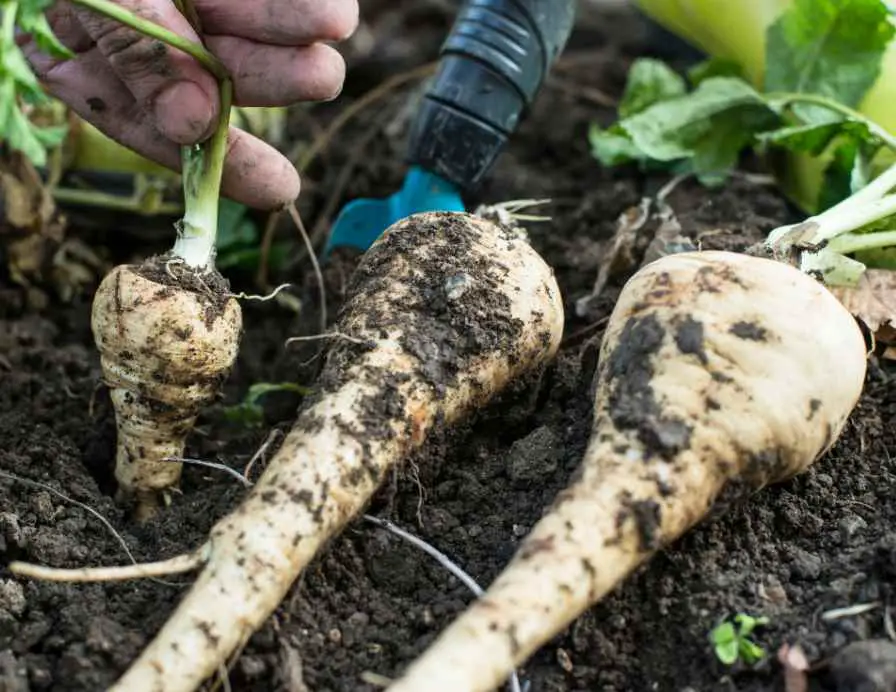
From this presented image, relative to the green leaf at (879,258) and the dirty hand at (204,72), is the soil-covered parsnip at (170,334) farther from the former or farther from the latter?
the green leaf at (879,258)

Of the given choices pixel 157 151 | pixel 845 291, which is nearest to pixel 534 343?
pixel 845 291

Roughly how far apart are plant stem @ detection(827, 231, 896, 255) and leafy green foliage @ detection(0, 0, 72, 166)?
1.31m

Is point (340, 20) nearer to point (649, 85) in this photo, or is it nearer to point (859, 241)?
point (859, 241)

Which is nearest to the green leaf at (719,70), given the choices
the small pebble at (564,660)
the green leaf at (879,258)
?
the green leaf at (879,258)

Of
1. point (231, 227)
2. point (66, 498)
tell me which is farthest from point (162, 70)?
point (231, 227)

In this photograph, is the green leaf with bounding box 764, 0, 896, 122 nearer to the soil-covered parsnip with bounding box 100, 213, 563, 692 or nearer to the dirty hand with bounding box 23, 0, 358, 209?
the soil-covered parsnip with bounding box 100, 213, 563, 692

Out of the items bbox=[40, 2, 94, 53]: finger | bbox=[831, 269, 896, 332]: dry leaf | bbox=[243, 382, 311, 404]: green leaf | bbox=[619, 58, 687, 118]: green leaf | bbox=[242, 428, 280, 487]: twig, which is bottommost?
bbox=[243, 382, 311, 404]: green leaf

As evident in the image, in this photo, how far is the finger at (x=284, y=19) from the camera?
5.69 ft

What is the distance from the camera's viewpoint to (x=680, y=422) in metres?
1.49

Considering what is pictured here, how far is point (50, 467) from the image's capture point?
5.98 ft

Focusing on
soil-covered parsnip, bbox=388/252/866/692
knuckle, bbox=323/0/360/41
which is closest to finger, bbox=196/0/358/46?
knuckle, bbox=323/0/360/41

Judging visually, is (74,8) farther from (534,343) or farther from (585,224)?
(585,224)

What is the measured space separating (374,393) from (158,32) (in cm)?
66

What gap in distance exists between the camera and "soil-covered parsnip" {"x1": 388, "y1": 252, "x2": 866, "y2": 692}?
140 centimetres
